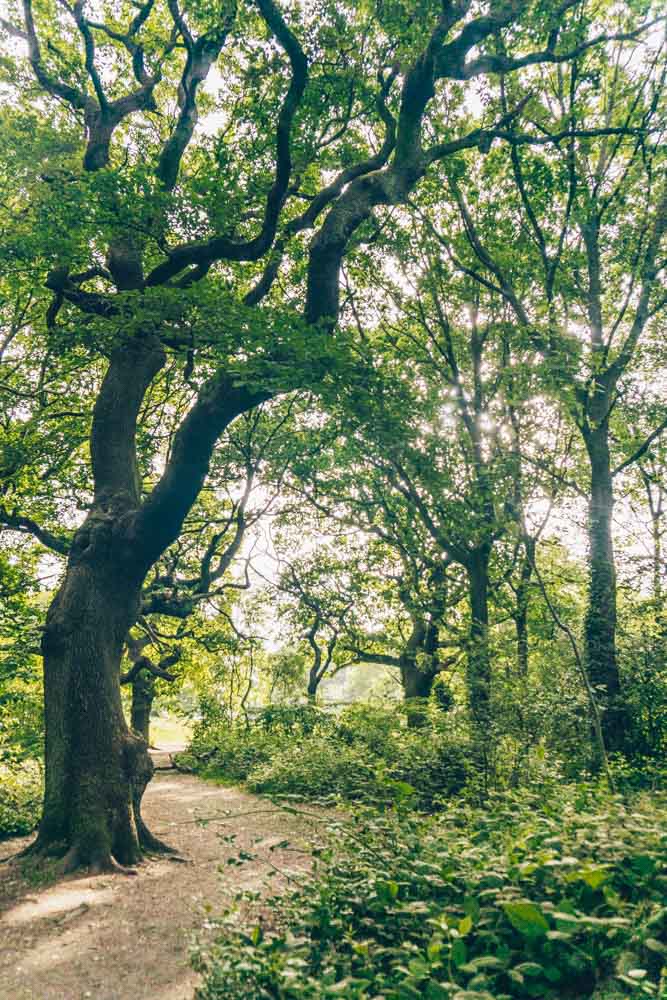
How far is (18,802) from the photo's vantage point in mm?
9891

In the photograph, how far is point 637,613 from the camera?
431 inches

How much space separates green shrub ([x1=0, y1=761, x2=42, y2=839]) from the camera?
8969 mm

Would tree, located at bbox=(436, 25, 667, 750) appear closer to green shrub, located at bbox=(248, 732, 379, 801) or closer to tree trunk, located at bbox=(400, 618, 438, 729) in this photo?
green shrub, located at bbox=(248, 732, 379, 801)

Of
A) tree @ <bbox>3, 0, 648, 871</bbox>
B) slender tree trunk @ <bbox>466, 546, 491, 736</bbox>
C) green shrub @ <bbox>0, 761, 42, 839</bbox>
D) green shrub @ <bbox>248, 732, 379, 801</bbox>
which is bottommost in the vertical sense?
green shrub @ <bbox>0, 761, 42, 839</bbox>

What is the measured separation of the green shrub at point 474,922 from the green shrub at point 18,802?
639 centimetres

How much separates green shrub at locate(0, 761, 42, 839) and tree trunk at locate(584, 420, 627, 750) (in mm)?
8889

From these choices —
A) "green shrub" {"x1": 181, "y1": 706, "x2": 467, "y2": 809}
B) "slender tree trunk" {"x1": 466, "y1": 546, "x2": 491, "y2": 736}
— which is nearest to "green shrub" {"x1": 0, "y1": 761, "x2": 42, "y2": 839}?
"green shrub" {"x1": 181, "y1": 706, "x2": 467, "y2": 809}

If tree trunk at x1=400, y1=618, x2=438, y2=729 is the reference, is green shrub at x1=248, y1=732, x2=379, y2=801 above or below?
below

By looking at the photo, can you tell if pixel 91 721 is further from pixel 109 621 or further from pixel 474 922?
pixel 474 922

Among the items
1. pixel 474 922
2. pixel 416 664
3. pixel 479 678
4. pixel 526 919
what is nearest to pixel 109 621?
pixel 479 678

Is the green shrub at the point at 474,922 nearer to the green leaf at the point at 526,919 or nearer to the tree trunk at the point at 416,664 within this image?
the green leaf at the point at 526,919

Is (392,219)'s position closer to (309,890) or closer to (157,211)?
(157,211)

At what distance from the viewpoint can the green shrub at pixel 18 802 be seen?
8.97 metres

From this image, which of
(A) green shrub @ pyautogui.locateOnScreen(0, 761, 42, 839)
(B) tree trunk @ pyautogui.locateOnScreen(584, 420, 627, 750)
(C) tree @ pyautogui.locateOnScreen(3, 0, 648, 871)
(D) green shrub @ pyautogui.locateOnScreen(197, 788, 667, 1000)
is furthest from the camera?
(B) tree trunk @ pyautogui.locateOnScreen(584, 420, 627, 750)
